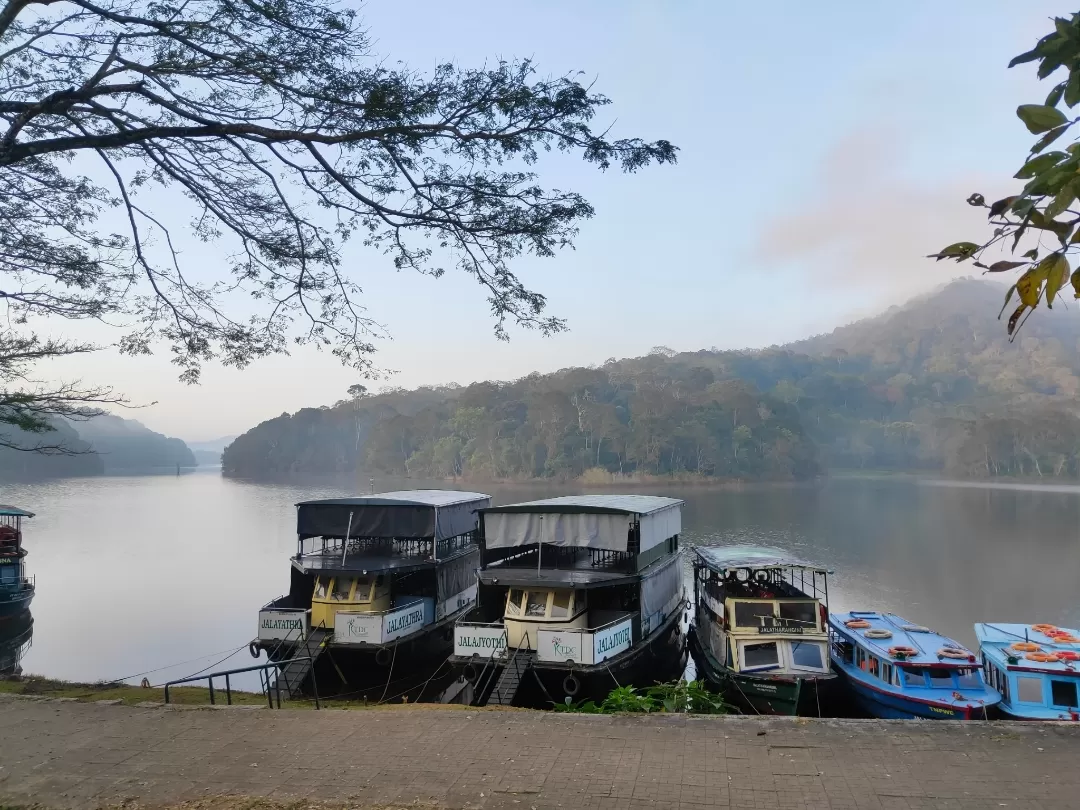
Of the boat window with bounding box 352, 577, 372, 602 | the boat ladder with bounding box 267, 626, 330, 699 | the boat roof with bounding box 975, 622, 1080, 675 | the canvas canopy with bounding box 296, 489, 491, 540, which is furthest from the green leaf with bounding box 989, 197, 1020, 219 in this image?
the canvas canopy with bounding box 296, 489, 491, 540

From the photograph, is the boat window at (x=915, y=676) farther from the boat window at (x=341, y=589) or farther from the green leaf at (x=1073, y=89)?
the green leaf at (x=1073, y=89)

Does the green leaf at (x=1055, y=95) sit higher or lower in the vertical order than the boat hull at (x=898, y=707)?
Result: higher

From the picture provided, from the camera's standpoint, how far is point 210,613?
80.9 ft

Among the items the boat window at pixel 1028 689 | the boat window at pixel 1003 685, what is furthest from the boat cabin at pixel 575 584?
the boat window at pixel 1028 689

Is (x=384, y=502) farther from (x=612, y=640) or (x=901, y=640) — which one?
(x=901, y=640)

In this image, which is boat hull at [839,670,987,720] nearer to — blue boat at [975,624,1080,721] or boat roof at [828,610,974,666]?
boat roof at [828,610,974,666]

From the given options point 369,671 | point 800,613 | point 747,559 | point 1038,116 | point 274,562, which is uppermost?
point 1038,116

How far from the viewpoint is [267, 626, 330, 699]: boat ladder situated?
42.8ft

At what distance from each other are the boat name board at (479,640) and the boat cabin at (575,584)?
0.02 metres

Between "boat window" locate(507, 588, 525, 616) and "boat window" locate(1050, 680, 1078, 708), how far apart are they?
325 inches

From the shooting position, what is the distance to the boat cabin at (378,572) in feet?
48.6

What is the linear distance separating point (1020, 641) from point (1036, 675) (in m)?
1.40

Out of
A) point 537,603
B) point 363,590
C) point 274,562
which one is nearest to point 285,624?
point 363,590

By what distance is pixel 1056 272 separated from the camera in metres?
1.88
